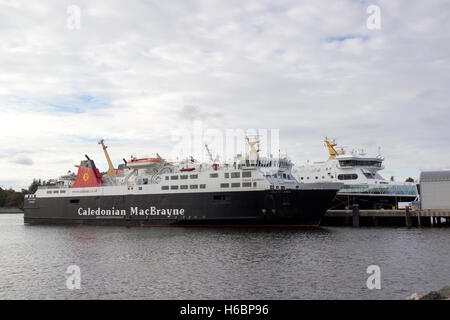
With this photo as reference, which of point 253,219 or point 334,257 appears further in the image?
point 253,219

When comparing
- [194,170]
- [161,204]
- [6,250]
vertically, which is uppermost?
[194,170]

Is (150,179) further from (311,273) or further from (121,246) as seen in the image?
(311,273)

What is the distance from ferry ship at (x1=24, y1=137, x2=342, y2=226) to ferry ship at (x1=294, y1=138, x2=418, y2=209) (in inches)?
451

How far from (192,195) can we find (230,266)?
68.5 feet

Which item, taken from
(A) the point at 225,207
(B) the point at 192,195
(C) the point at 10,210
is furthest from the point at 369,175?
(C) the point at 10,210

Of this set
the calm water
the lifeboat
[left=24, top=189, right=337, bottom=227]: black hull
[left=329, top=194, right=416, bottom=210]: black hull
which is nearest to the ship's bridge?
[left=329, top=194, right=416, bottom=210]: black hull

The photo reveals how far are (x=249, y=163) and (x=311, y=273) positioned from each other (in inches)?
854

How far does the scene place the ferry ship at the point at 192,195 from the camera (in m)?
38.8

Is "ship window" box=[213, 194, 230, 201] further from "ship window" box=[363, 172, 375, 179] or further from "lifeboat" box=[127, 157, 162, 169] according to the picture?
"ship window" box=[363, 172, 375, 179]

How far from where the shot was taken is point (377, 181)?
52.5 metres

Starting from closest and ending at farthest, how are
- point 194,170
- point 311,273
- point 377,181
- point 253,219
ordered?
point 311,273 < point 253,219 < point 194,170 < point 377,181

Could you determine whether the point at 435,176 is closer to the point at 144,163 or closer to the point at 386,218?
the point at 386,218

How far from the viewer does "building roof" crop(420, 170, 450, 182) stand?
143 feet
